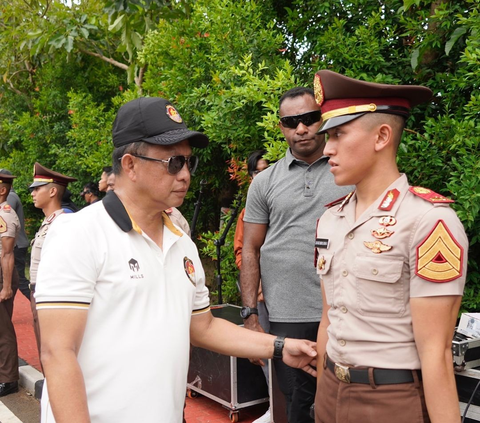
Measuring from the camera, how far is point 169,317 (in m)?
2.04

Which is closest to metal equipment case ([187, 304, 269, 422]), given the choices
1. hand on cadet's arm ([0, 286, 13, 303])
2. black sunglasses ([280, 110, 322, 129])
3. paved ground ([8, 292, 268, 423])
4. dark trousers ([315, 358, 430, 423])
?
paved ground ([8, 292, 268, 423])

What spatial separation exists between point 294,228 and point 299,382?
0.87 metres

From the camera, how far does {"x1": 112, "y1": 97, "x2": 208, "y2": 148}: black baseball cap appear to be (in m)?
2.10

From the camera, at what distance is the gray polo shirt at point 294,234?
10.6 feet

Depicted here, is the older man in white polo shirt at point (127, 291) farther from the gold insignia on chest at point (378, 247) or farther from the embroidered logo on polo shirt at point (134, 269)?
the gold insignia on chest at point (378, 247)

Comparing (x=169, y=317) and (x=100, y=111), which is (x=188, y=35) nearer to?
(x=100, y=111)

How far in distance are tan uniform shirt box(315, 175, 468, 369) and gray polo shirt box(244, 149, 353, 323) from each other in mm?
991

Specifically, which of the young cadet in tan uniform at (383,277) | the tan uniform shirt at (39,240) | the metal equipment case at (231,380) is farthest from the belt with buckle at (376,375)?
the tan uniform shirt at (39,240)

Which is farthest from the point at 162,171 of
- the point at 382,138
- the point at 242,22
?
the point at 242,22

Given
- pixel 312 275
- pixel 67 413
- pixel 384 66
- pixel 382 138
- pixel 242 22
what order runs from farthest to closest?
pixel 242 22, pixel 384 66, pixel 312 275, pixel 382 138, pixel 67 413

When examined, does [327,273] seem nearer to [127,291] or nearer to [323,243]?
[323,243]

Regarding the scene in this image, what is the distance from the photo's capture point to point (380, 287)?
2.02 m

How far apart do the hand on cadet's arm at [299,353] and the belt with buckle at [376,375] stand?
353mm

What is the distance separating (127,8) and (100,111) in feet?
15.4
